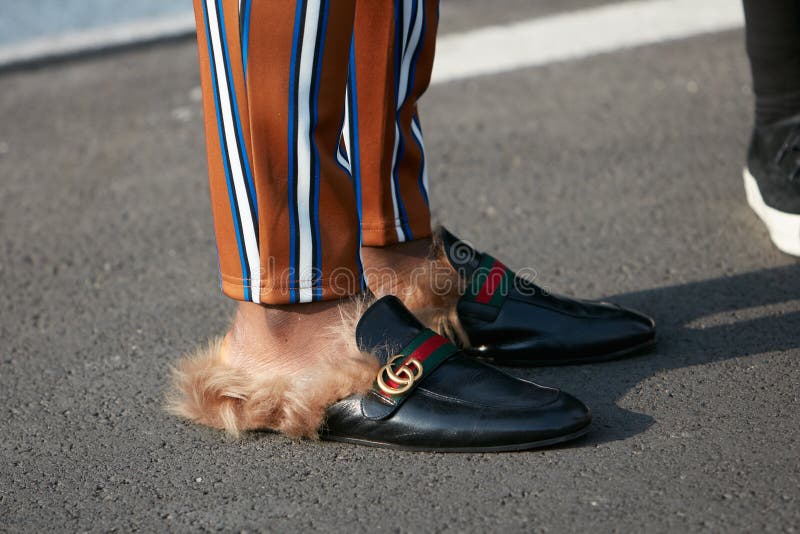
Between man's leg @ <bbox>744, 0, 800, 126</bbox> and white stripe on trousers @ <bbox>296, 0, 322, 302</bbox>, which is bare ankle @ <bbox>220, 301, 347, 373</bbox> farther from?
man's leg @ <bbox>744, 0, 800, 126</bbox>

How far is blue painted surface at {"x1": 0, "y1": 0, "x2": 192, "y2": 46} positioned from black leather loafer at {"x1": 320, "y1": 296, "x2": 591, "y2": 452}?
12.3 ft

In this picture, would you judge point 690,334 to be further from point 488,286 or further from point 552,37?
point 552,37

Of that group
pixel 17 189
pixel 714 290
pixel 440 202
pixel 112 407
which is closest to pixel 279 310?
pixel 112 407

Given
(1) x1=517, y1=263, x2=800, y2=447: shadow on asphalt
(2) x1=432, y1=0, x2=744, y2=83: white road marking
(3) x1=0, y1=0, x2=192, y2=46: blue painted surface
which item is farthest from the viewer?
(3) x1=0, y1=0, x2=192, y2=46: blue painted surface

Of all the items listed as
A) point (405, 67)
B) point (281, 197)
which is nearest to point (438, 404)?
point (281, 197)

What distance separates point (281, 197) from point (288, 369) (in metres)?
0.30

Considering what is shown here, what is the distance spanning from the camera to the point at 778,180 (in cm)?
229

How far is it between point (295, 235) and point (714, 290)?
107 centimetres

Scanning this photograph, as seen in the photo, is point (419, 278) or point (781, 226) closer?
point (419, 278)

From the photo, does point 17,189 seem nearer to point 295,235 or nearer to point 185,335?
point 185,335

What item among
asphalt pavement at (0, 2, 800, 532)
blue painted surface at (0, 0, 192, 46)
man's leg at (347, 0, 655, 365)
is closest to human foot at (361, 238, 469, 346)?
man's leg at (347, 0, 655, 365)

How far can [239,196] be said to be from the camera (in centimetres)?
150

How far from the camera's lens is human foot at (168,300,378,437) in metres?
1.55

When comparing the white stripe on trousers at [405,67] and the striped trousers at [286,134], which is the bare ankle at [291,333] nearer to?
the striped trousers at [286,134]
